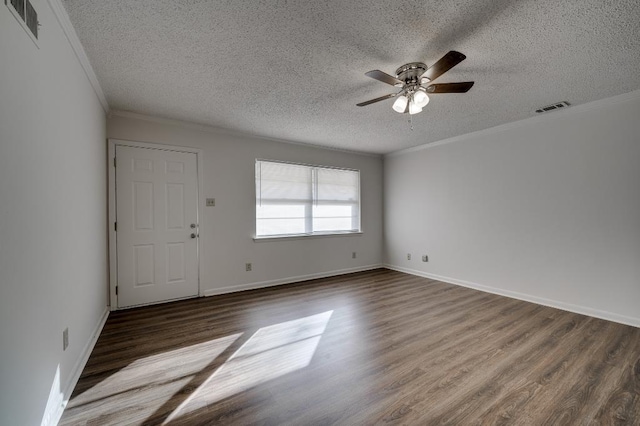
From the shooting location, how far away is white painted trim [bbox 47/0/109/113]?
5.52 feet

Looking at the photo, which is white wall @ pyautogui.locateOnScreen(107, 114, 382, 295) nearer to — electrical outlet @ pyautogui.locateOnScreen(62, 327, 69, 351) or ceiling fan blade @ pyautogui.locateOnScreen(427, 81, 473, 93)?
electrical outlet @ pyautogui.locateOnScreen(62, 327, 69, 351)

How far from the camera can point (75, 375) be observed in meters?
2.00

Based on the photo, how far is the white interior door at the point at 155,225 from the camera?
11.5 feet

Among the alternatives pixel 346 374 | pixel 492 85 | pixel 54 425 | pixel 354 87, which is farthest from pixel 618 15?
pixel 54 425

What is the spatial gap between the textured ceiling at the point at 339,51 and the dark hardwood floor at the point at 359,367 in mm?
2453

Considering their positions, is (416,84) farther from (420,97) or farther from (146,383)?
(146,383)

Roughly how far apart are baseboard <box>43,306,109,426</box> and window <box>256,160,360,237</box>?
7.66 ft

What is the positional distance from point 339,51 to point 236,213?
112 inches

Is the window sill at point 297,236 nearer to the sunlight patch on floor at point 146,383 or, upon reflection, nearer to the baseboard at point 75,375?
the sunlight patch on floor at point 146,383

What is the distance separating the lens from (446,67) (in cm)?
198

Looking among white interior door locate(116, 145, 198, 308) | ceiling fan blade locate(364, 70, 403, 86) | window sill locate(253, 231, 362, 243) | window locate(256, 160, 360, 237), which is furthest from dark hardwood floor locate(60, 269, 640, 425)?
ceiling fan blade locate(364, 70, 403, 86)

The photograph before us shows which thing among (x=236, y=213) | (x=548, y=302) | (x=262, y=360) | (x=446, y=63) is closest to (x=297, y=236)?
(x=236, y=213)

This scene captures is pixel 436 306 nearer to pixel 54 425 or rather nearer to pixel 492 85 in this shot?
pixel 492 85

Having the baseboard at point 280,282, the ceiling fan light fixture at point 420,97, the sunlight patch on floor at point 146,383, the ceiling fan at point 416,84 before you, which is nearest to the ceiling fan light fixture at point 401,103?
the ceiling fan at point 416,84
